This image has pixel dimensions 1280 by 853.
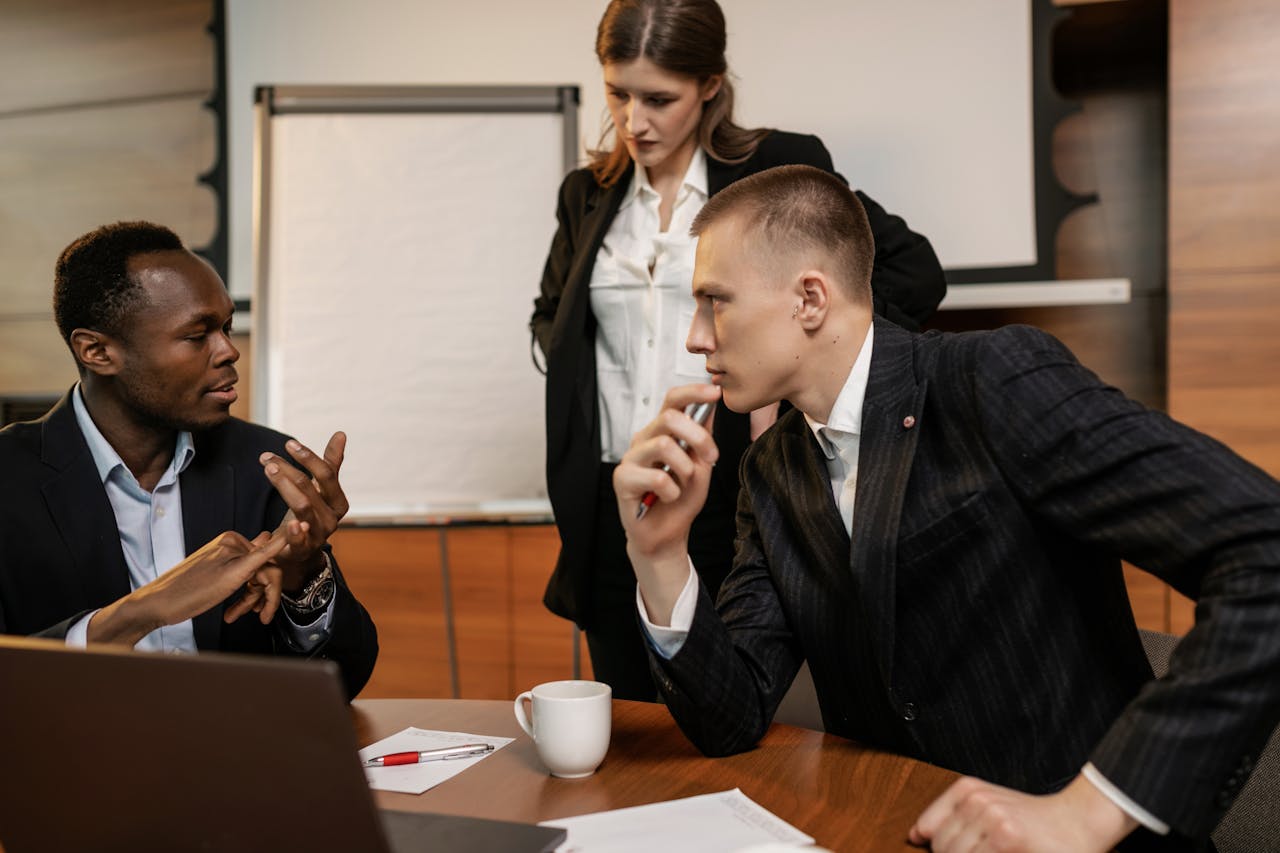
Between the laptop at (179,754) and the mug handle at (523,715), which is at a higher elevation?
the laptop at (179,754)

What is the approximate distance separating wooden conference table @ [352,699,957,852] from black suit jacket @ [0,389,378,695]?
1.14 ft

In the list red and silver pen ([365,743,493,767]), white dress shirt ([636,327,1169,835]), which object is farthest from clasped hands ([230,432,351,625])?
white dress shirt ([636,327,1169,835])

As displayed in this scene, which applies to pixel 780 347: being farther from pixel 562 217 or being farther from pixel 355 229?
pixel 355 229

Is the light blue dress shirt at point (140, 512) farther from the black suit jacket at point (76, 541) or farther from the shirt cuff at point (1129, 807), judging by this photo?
the shirt cuff at point (1129, 807)

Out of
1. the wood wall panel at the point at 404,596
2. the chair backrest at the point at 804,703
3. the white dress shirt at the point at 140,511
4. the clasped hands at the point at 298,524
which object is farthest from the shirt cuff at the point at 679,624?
the wood wall panel at the point at 404,596

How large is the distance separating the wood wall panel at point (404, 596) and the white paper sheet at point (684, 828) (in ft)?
6.88

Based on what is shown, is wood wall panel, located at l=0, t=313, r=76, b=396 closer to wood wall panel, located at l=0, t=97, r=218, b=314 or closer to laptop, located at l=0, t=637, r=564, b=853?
wood wall panel, located at l=0, t=97, r=218, b=314

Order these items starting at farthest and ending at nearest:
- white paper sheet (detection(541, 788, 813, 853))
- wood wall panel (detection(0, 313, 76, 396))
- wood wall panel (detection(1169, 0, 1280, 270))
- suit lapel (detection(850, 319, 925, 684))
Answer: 1. wood wall panel (detection(0, 313, 76, 396))
2. wood wall panel (detection(1169, 0, 1280, 270))
3. suit lapel (detection(850, 319, 925, 684))
4. white paper sheet (detection(541, 788, 813, 853))

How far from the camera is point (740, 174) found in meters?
2.04

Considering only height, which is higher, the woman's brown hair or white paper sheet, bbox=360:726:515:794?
the woman's brown hair

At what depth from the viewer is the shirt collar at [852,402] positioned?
1342 millimetres

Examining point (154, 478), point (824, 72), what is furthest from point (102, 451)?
point (824, 72)

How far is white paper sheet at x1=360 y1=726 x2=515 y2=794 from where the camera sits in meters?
1.08

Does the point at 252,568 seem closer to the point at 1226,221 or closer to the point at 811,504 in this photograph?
the point at 811,504
